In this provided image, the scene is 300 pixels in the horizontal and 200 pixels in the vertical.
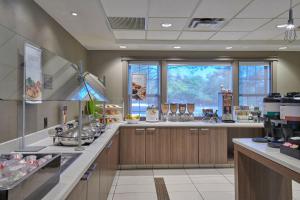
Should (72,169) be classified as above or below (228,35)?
below

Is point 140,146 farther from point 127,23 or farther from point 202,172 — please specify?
point 127,23

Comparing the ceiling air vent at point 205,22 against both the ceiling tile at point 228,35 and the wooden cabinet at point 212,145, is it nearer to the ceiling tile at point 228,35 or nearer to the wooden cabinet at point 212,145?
the ceiling tile at point 228,35

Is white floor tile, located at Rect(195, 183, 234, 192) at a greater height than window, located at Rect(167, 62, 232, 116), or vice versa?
window, located at Rect(167, 62, 232, 116)

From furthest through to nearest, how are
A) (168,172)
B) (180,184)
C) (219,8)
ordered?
(168,172) → (180,184) → (219,8)

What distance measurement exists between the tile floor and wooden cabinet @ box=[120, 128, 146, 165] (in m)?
0.22

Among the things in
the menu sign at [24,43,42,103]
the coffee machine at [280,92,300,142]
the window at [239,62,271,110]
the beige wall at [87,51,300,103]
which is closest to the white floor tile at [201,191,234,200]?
the coffee machine at [280,92,300,142]

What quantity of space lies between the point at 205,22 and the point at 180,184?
2.57 meters

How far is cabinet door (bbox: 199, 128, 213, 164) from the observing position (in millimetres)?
4773

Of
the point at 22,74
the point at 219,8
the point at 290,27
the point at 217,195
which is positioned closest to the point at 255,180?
the point at 217,195

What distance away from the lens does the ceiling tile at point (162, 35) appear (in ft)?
14.7

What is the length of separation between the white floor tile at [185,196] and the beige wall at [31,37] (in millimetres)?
1966

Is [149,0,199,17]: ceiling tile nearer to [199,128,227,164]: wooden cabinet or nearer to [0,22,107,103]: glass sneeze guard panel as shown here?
[0,22,107,103]: glass sneeze guard panel

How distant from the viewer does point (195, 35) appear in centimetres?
469

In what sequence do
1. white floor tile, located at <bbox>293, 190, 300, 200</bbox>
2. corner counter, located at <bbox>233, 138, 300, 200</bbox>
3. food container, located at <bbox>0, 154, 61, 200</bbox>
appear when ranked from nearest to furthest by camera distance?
food container, located at <bbox>0, 154, 61, 200</bbox>, corner counter, located at <bbox>233, 138, 300, 200</bbox>, white floor tile, located at <bbox>293, 190, 300, 200</bbox>
